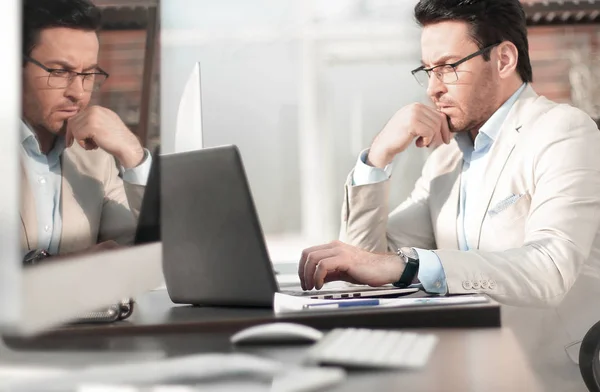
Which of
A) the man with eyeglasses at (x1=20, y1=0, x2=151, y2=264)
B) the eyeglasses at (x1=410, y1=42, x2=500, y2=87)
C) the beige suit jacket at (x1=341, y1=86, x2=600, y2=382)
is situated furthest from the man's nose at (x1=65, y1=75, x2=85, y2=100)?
the eyeglasses at (x1=410, y1=42, x2=500, y2=87)

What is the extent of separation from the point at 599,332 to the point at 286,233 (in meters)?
1.67

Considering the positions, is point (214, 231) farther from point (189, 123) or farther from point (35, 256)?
point (35, 256)

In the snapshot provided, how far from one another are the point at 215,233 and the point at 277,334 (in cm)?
38

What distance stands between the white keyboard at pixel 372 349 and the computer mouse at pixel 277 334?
2 cm

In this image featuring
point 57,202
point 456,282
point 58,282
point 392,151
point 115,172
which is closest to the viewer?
point 58,282

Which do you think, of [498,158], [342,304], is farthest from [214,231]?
[498,158]

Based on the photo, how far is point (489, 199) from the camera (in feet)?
6.90

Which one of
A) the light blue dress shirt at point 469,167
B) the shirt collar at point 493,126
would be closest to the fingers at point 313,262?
the light blue dress shirt at point 469,167

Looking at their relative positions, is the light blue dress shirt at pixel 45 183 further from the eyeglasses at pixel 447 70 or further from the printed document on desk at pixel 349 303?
the eyeglasses at pixel 447 70

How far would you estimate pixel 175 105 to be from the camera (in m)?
2.84

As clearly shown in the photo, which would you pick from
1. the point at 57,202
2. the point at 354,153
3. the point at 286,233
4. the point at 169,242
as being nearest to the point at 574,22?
the point at 354,153

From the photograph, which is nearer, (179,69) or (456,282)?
(456,282)

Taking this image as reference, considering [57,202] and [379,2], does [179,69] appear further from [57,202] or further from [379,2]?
[57,202]

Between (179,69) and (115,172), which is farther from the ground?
(179,69)
